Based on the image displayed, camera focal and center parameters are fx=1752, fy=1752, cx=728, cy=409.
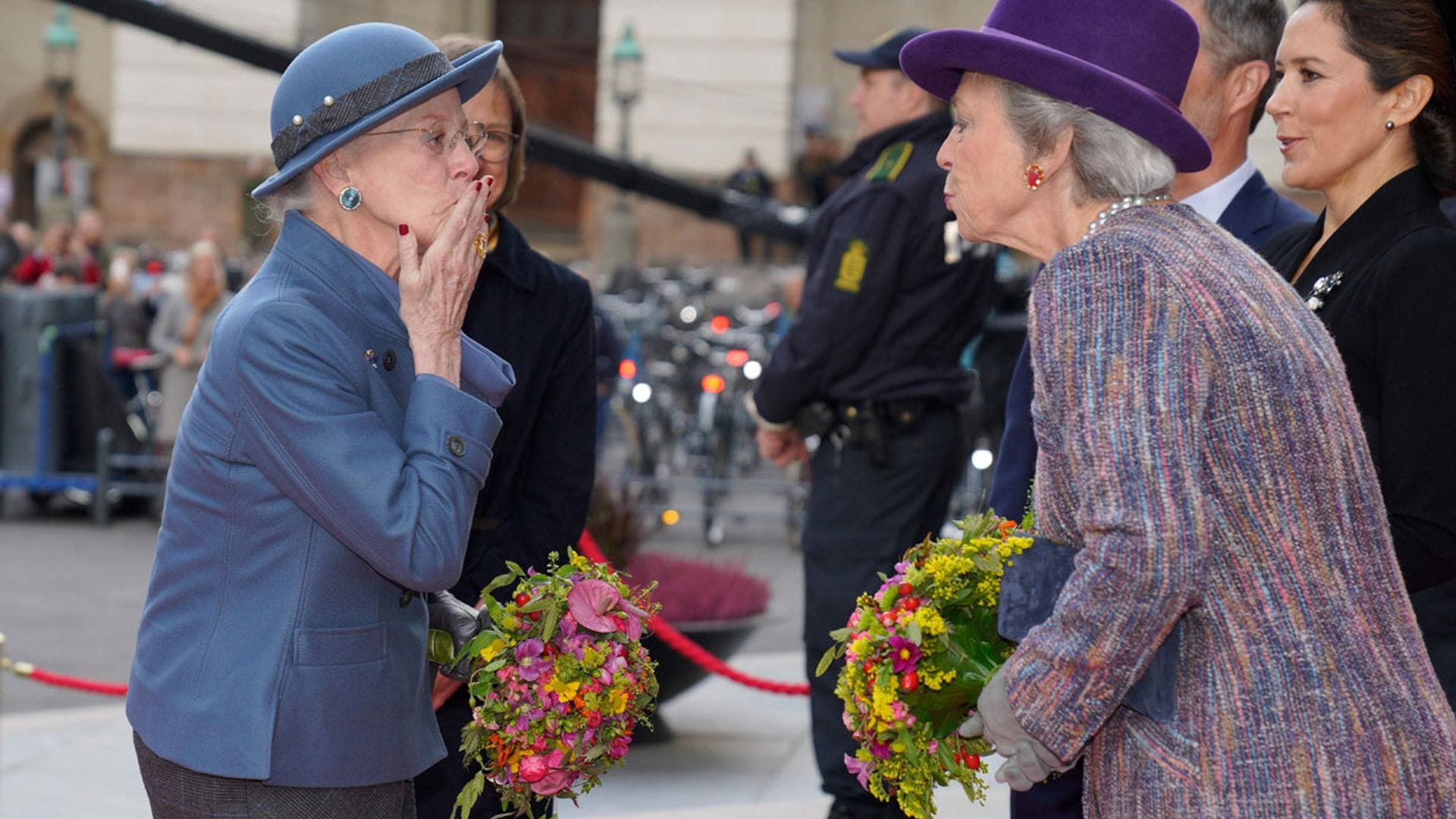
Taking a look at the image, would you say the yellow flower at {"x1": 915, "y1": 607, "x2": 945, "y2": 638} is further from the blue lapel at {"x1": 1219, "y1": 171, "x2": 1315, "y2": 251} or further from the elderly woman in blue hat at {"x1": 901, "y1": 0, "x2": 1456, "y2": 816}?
the blue lapel at {"x1": 1219, "y1": 171, "x2": 1315, "y2": 251}

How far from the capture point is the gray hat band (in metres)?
2.53

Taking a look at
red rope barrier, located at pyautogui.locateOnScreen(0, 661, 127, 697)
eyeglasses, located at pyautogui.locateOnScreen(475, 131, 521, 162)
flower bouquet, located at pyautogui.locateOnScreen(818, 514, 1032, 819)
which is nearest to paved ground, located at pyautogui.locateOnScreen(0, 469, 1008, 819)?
red rope barrier, located at pyautogui.locateOnScreen(0, 661, 127, 697)

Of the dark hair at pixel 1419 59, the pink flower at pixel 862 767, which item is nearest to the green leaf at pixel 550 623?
the pink flower at pixel 862 767

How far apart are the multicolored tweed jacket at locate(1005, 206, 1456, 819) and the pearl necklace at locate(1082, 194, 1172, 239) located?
15 centimetres

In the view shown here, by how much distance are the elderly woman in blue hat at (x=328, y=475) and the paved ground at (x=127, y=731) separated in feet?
8.90

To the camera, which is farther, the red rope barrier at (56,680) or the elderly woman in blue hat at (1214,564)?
the red rope barrier at (56,680)

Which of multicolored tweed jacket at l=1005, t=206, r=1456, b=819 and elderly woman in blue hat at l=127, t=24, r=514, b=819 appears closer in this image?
multicolored tweed jacket at l=1005, t=206, r=1456, b=819

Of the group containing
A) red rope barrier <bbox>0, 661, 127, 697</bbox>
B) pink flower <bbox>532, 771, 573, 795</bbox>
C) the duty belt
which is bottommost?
red rope barrier <bbox>0, 661, 127, 697</bbox>

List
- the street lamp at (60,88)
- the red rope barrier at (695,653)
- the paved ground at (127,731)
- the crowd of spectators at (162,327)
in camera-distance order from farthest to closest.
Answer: the street lamp at (60,88) < the crowd of spectators at (162,327) < the paved ground at (127,731) < the red rope barrier at (695,653)

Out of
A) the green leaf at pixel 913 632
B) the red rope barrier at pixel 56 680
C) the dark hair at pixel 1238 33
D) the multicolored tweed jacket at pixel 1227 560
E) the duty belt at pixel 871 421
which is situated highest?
the dark hair at pixel 1238 33

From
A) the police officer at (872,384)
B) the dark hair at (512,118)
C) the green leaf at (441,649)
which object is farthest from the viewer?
the police officer at (872,384)

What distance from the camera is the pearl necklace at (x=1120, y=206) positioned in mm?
2357

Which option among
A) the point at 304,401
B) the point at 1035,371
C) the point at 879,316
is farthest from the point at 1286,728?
the point at 879,316

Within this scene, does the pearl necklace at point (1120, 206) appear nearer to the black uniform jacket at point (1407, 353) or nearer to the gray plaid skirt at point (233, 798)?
the black uniform jacket at point (1407, 353)
